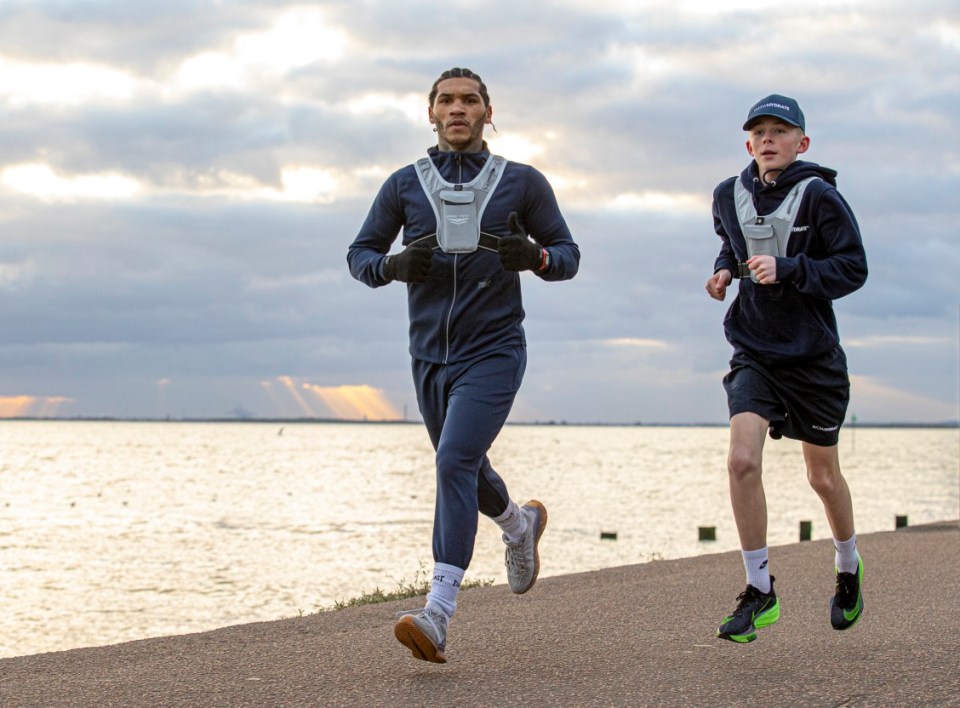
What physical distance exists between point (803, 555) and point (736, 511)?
545 cm

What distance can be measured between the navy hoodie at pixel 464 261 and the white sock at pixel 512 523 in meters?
1.02

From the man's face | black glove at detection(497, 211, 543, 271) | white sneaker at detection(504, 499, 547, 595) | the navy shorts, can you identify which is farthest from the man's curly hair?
white sneaker at detection(504, 499, 547, 595)

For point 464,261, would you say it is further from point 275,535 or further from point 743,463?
point 275,535

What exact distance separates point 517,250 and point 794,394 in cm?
139

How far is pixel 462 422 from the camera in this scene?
17.7 ft

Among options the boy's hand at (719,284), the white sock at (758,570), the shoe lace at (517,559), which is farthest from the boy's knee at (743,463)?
the shoe lace at (517,559)

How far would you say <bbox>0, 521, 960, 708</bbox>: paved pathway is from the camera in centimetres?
482

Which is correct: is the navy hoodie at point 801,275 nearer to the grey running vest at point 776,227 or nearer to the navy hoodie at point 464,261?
the grey running vest at point 776,227

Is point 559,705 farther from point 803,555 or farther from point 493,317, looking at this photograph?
point 803,555

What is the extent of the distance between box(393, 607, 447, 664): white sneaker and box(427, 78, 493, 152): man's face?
209 cm

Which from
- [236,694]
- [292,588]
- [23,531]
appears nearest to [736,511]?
[236,694]

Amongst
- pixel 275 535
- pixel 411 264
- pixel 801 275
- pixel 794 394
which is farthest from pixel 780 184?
pixel 275 535

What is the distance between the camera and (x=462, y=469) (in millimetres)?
5395

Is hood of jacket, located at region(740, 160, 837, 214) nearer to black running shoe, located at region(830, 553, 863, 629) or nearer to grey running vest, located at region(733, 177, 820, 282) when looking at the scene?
grey running vest, located at region(733, 177, 820, 282)
